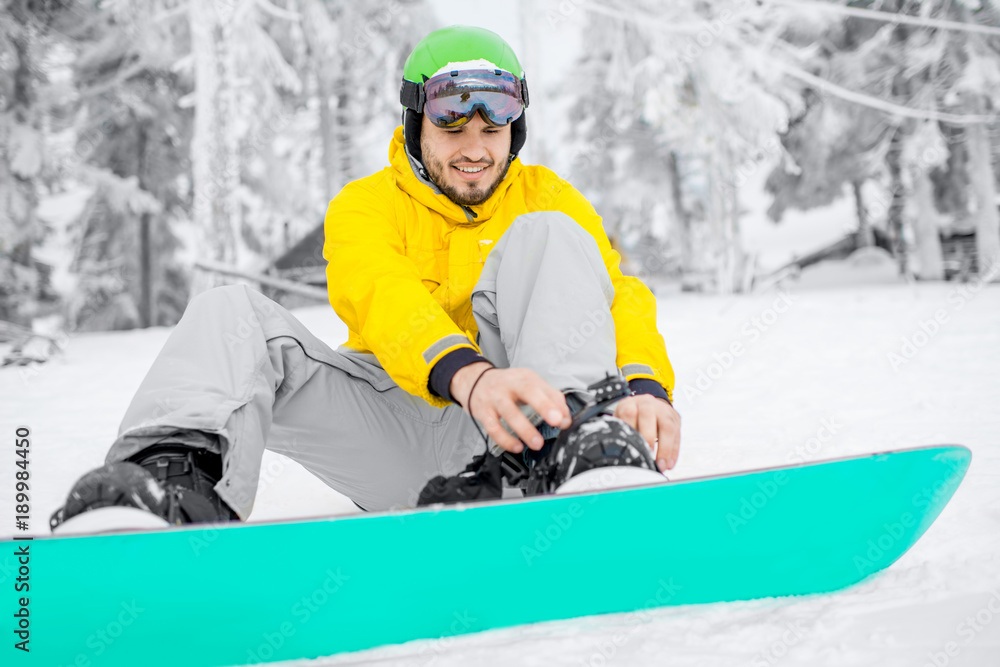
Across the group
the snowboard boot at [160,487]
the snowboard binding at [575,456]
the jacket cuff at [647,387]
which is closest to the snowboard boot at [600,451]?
the snowboard binding at [575,456]

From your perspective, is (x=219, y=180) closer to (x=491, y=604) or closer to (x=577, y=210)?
(x=577, y=210)

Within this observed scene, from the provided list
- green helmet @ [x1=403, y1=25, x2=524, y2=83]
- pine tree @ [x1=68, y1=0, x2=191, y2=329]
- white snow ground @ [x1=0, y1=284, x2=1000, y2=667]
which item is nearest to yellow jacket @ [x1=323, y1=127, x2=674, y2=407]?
green helmet @ [x1=403, y1=25, x2=524, y2=83]

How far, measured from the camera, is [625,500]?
975mm

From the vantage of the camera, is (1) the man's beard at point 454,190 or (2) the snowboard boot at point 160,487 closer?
→ (2) the snowboard boot at point 160,487

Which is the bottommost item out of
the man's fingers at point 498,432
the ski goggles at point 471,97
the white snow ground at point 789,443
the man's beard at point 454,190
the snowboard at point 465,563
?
the white snow ground at point 789,443

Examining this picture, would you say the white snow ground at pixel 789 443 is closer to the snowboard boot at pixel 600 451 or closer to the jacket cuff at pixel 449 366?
the snowboard boot at pixel 600 451

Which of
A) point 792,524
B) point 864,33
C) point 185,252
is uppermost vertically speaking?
point 864,33

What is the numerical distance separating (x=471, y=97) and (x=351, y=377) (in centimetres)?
69

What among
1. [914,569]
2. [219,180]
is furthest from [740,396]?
[219,180]

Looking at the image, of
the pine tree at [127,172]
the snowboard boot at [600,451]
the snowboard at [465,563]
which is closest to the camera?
the snowboard at [465,563]

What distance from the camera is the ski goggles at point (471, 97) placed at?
1533 millimetres

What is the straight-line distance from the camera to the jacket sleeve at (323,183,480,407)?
1.27 meters

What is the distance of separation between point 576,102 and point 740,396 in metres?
12.4

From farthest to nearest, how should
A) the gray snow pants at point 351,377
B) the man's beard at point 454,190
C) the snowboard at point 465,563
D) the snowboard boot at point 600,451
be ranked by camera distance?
the man's beard at point 454,190
the gray snow pants at point 351,377
the snowboard boot at point 600,451
the snowboard at point 465,563
